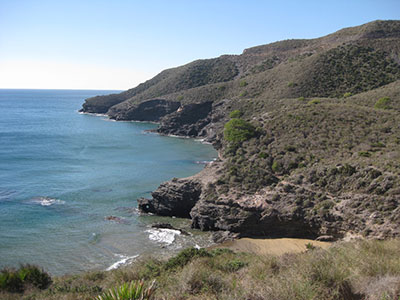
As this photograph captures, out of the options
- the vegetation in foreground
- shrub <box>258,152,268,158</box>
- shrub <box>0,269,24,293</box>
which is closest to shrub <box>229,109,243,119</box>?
shrub <box>258,152,268,158</box>

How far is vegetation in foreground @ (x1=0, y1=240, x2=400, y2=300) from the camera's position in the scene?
8273mm

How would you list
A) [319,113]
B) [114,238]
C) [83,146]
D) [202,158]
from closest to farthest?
[114,238] → [319,113] → [202,158] → [83,146]

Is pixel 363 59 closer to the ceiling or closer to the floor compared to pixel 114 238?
closer to the ceiling

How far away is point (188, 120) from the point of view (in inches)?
3150

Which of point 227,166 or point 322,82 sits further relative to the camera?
point 322,82

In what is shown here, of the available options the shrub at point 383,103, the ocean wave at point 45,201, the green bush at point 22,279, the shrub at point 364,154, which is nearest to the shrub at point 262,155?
the shrub at point 364,154

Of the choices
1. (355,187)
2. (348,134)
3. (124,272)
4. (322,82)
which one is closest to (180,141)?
(322,82)

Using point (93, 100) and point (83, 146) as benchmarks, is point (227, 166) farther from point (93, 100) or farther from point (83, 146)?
point (93, 100)

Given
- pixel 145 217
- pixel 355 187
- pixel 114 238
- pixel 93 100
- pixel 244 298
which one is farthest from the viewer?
pixel 93 100

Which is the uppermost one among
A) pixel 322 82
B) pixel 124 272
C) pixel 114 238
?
pixel 322 82

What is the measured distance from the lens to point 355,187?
75.4 feet

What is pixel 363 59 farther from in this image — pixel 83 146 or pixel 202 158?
pixel 83 146

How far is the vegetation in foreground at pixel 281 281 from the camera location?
827cm

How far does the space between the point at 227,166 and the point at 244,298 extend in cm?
2257
